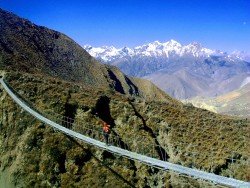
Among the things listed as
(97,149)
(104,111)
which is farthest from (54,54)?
(97,149)

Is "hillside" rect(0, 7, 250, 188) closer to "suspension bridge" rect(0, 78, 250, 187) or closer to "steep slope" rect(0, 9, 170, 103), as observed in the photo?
"suspension bridge" rect(0, 78, 250, 187)

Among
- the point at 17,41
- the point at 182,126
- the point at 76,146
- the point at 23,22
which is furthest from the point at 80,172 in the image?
the point at 23,22

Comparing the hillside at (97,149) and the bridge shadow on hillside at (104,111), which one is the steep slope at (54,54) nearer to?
the hillside at (97,149)

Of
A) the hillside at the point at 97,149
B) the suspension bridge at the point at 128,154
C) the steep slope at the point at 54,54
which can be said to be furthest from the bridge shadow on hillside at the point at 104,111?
the steep slope at the point at 54,54

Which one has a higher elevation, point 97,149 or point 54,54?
point 54,54

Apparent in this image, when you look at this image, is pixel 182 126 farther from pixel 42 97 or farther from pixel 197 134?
pixel 42 97

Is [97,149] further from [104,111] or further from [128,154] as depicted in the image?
[128,154]

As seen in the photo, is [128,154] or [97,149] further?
[97,149]
